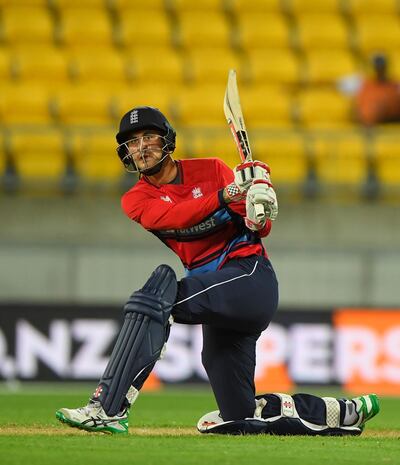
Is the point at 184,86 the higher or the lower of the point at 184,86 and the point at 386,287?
the higher

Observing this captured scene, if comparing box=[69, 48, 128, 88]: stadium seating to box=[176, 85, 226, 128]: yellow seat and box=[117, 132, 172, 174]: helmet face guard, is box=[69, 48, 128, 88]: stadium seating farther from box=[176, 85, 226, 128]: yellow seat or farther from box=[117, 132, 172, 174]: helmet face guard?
box=[117, 132, 172, 174]: helmet face guard

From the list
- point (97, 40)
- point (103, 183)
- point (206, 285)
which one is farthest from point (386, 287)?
point (206, 285)

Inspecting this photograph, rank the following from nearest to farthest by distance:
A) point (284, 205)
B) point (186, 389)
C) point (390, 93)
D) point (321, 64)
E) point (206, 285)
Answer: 1. point (206, 285)
2. point (186, 389)
3. point (284, 205)
4. point (390, 93)
5. point (321, 64)

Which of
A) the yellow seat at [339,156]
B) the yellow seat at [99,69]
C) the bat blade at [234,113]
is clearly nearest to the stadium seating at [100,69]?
the yellow seat at [99,69]

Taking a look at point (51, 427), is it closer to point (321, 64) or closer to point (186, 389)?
point (186, 389)

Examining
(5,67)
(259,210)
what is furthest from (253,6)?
(259,210)

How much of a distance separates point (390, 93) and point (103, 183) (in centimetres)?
351

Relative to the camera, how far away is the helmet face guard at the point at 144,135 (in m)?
6.59

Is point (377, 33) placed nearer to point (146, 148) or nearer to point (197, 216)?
point (146, 148)

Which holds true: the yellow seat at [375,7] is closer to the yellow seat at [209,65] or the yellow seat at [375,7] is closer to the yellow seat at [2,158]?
the yellow seat at [209,65]

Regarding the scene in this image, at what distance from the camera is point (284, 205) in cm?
1273

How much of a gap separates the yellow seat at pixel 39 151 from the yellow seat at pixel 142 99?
4.03 feet

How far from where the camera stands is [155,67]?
48.5ft

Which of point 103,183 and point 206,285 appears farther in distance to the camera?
point 103,183
